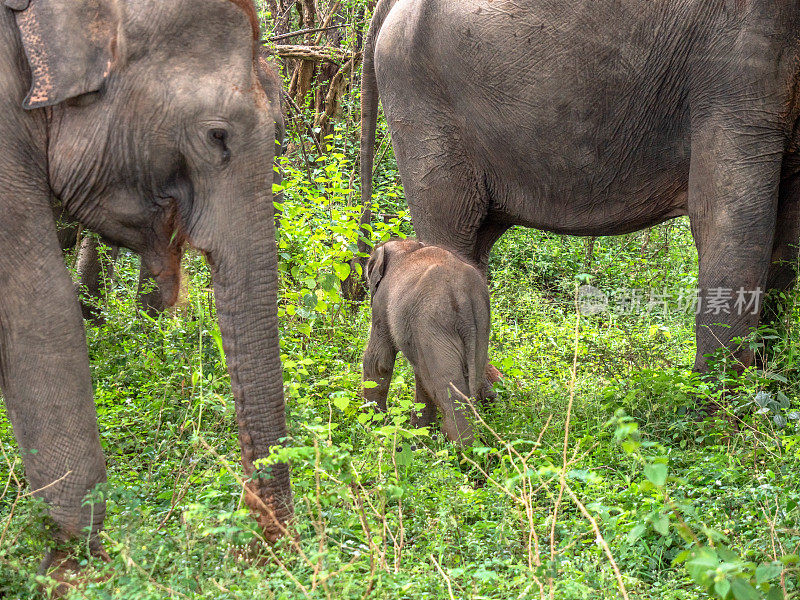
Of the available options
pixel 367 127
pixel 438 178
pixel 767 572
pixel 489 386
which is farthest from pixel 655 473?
pixel 367 127

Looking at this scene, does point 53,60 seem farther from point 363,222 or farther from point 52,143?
point 363,222

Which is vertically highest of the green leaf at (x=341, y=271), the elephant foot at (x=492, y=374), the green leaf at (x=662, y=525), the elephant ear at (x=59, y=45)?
the elephant ear at (x=59, y=45)

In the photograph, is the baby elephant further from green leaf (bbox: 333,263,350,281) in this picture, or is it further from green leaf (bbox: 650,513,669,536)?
green leaf (bbox: 650,513,669,536)

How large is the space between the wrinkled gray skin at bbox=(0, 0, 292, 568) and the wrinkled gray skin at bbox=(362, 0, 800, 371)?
2336 mm

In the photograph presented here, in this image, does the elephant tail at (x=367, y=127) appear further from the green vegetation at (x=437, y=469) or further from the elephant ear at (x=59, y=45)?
the elephant ear at (x=59, y=45)

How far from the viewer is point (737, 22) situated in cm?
483

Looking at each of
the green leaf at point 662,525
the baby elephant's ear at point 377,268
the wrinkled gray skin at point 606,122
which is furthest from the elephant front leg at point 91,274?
the green leaf at point 662,525

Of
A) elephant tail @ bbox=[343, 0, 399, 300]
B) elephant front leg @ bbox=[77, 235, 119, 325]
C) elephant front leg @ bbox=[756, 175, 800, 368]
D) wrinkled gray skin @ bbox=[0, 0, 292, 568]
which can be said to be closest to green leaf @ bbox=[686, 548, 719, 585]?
wrinkled gray skin @ bbox=[0, 0, 292, 568]

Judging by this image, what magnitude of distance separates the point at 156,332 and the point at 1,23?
8.39 feet

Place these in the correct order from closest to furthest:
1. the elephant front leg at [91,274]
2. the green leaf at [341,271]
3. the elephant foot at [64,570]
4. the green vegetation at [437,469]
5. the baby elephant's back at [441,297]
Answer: the green vegetation at [437,469], the elephant foot at [64,570], the baby elephant's back at [441,297], the green leaf at [341,271], the elephant front leg at [91,274]

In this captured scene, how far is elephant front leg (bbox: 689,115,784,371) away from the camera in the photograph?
15.8ft

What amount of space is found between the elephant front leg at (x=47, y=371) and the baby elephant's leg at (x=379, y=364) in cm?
217

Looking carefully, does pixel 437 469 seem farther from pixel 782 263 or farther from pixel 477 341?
pixel 782 263

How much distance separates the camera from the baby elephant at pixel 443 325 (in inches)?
191
